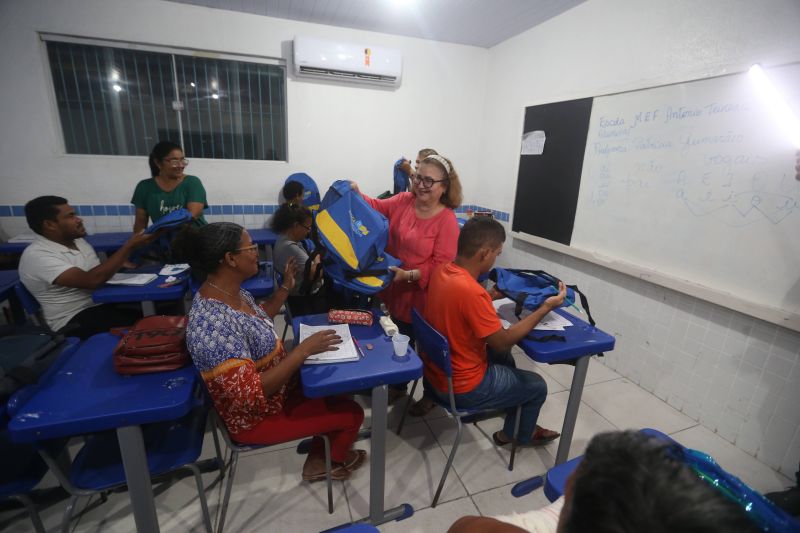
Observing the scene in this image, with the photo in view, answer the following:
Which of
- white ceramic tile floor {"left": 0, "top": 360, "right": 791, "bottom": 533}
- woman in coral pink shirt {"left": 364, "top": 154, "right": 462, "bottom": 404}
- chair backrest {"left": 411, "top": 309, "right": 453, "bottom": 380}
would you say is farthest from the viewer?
woman in coral pink shirt {"left": 364, "top": 154, "right": 462, "bottom": 404}

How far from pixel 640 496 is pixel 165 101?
4.62 m

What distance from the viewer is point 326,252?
1.88 m

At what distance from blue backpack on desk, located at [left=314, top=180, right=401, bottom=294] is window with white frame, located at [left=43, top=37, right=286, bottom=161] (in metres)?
2.62

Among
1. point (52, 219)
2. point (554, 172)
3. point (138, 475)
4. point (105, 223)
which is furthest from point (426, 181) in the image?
point (105, 223)

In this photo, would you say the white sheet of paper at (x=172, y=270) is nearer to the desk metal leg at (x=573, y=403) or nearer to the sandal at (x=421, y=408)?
the sandal at (x=421, y=408)

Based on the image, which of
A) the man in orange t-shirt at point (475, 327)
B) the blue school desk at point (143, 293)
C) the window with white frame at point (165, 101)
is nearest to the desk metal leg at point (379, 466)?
the man in orange t-shirt at point (475, 327)

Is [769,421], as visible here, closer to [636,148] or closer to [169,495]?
[636,148]

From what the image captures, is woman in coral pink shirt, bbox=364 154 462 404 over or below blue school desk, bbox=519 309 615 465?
over

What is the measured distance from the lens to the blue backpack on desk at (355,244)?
5.99 feet

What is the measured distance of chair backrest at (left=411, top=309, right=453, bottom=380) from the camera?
5.20ft

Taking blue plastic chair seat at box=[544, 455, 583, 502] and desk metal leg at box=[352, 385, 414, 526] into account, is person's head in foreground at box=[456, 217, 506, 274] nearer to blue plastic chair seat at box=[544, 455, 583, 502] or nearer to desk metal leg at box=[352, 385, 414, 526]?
desk metal leg at box=[352, 385, 414, 526]

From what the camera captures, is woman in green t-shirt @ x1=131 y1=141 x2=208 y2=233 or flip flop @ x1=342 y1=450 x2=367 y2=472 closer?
flip flop @ x1=342 y1=450 x2=367 y2=472

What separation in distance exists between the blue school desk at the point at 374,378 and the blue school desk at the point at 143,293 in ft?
3.06

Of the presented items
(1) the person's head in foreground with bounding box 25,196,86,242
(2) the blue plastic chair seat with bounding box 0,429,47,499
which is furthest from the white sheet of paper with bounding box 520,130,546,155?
(2) the blue plastic chair seat with bounding box 0,429,47,499
